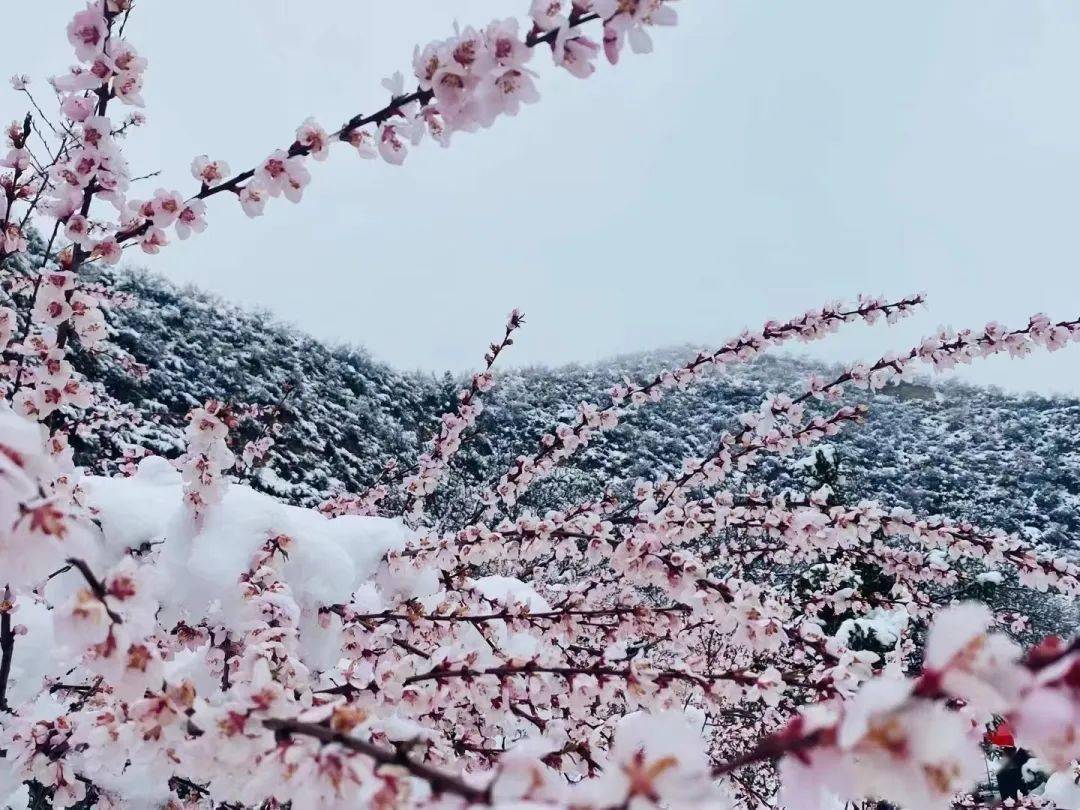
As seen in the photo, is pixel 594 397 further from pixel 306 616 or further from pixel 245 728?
pixel 245 728

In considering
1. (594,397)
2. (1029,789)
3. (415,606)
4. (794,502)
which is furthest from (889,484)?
(415,606)

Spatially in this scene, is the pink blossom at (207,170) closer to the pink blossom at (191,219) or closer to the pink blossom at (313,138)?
the pink blossom at (191,219)

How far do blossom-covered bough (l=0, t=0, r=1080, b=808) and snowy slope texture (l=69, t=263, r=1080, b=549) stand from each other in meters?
7.58

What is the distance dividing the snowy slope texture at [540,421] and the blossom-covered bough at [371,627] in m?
7.58

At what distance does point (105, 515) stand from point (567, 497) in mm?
14409

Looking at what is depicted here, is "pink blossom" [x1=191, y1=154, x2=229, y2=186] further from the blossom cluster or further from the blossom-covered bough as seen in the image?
the blossom cluster

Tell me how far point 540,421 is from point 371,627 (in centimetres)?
1741

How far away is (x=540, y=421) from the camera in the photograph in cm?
1975

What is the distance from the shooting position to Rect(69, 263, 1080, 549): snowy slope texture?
1308 cm

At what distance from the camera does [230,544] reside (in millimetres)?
2172

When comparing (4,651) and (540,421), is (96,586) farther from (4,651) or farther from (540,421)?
(540,421)

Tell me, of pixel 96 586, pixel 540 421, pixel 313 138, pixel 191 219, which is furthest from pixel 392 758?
pixel 540 421

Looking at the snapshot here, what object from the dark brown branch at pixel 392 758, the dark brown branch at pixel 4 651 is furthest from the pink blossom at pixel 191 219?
the dark brown branch at pixel 392 758

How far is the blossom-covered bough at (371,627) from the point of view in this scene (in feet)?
2.16
